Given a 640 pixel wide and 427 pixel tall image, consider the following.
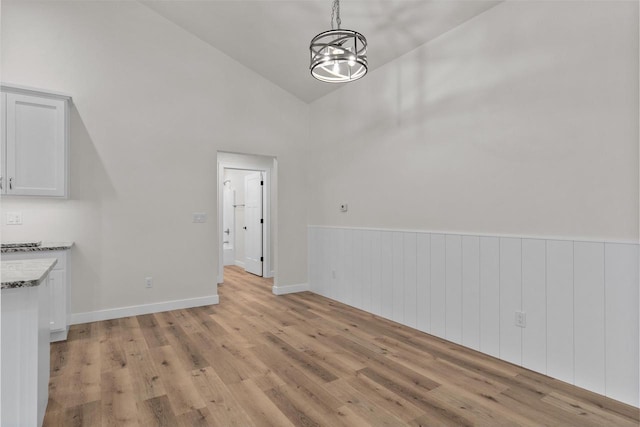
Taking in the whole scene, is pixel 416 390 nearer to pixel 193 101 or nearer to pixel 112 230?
pixel 112 230

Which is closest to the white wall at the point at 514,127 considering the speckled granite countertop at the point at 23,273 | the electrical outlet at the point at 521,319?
the electrical outlet at the point at 521,319

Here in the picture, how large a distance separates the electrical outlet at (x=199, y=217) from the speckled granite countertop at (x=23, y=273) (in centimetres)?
235

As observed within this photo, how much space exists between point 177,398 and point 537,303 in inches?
107

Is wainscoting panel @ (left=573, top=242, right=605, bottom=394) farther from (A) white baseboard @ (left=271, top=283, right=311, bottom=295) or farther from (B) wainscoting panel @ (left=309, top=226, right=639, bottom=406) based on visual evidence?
(A) white baseboard @ (left=271, top=283, right=311, bottom=295)

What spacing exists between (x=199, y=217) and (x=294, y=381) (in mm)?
2780

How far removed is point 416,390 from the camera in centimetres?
232

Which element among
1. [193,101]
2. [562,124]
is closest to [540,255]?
[562,124]

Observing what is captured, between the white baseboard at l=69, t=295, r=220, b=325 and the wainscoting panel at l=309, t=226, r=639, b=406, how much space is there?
2.26 meters

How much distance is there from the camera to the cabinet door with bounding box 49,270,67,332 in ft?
10.5

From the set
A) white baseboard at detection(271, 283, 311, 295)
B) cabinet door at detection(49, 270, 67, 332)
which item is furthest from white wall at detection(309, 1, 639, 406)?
cabinet door at detection(49, 270, 67, 332)

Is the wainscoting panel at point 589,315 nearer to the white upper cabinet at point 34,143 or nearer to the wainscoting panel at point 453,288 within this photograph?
the wainscoting panel at point 453,288

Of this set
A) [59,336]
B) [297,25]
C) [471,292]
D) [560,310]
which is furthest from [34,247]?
[560,310]

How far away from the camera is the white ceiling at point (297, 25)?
313 centimetres

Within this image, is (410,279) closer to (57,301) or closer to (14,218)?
(57,301)
